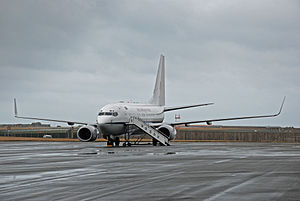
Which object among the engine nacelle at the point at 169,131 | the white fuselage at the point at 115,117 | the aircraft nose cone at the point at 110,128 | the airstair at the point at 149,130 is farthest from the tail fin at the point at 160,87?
the aircraft nose cone at the point at 110,128

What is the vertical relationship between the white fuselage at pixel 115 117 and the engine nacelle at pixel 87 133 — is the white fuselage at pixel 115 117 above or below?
above

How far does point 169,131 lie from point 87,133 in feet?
27.2

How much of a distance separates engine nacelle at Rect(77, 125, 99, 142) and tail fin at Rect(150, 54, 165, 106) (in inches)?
631

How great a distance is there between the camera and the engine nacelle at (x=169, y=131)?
48781 mm

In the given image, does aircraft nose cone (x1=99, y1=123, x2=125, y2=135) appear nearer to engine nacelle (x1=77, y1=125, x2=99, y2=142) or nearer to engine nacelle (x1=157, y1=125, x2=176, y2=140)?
engine nacelle (x1=77, y1=125, x2=99, y2=142)

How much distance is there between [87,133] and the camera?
1845 inches

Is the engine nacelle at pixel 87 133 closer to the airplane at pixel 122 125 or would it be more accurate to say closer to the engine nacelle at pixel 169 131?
the airplane at pixel 122 125

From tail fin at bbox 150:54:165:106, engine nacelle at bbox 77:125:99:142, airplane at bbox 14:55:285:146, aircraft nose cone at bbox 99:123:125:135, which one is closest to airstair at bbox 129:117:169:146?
airplane at bbox 14:55:285:146

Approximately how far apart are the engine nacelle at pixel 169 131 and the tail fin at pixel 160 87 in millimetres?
12034

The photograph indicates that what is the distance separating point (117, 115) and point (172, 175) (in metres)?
30.6

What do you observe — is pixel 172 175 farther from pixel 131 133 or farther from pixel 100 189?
pixel 131 133

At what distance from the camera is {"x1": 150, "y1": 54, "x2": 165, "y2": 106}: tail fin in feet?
205

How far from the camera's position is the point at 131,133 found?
162 feet

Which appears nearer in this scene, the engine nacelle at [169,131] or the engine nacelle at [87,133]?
the engine nacelle at [87,133]
